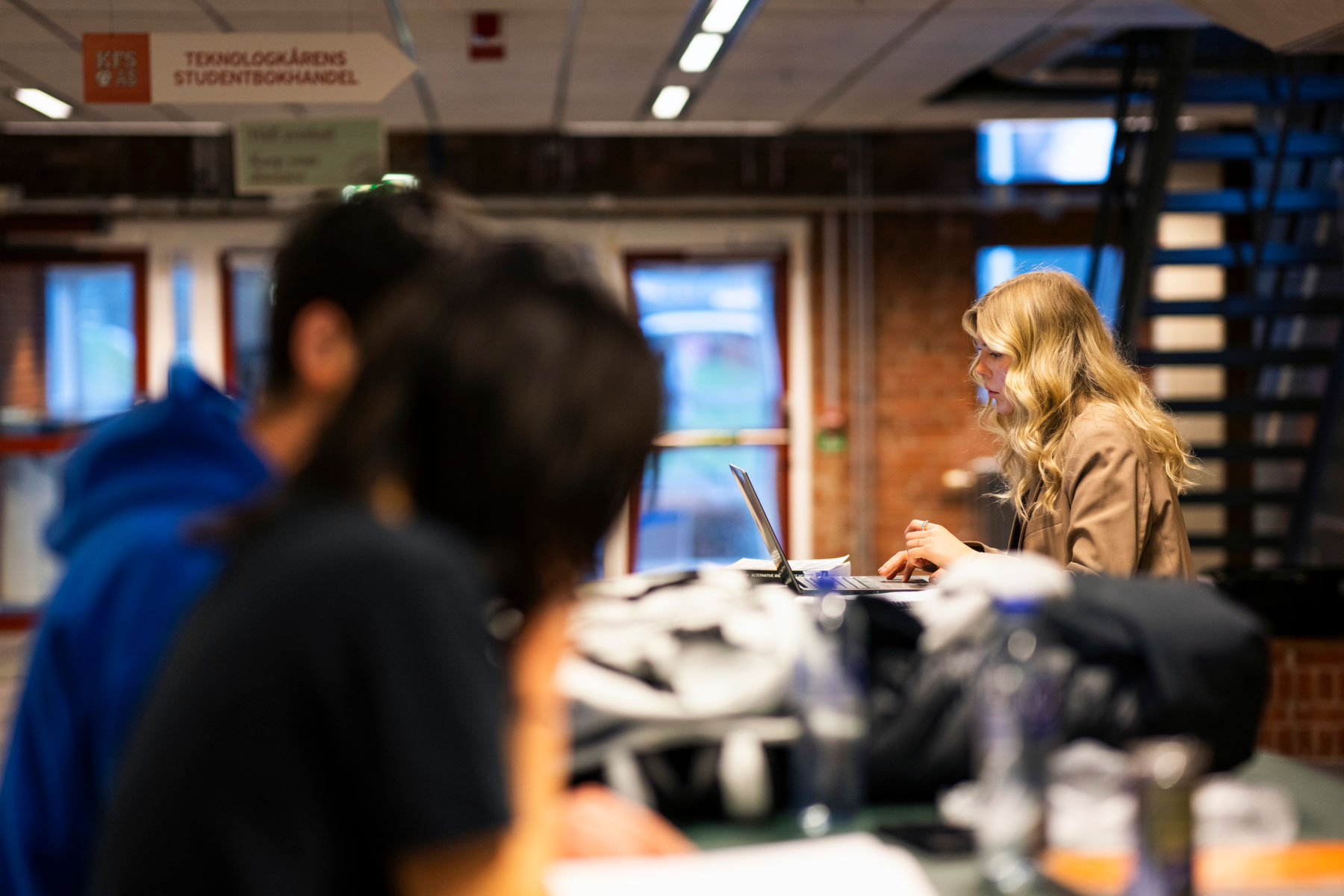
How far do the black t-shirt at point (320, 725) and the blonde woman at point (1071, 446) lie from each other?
5.38 feet

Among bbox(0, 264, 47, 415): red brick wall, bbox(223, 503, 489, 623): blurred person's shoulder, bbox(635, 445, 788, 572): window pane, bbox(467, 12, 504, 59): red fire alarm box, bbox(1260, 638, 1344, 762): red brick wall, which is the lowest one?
bbox(1260, 638, 1344, 762): red brick wall

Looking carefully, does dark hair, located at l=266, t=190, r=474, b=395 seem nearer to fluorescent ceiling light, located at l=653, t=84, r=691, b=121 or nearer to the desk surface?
the desk surface

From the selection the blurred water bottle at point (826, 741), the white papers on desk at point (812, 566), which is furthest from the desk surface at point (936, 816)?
the white papers on desk at point (812, 566)

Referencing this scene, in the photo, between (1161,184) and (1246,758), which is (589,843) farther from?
(1161,184)

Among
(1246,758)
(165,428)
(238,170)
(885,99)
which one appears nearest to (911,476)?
(885,99)

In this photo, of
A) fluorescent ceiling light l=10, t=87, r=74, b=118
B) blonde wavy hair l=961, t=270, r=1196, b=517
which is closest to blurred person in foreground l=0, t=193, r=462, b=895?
blonde wavy hair l=961, t=270, r=1196, b=517

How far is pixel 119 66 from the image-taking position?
3.85 m

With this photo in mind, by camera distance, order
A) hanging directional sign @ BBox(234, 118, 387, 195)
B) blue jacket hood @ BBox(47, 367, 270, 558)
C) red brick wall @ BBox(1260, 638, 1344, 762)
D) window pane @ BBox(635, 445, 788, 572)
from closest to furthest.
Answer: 1. blue jacket hood @ BBox(47, 367, 270, 558)
2. hanging directional sign @ BBox(234, 118, 387, 195)
3. red brick wall @ BBox(1260, 638, 1344, 762)
4. window pane @ BBox(635, 445, 788, 572)

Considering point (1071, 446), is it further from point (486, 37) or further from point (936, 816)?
point (486, 37)

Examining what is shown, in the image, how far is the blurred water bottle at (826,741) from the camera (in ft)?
4.16

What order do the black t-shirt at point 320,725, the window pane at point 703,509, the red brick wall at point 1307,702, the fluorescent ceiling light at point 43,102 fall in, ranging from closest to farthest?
the black t-shirt at point 320,725 → the red brick wall at point 1307,702 → the fluorescent ceiling light at point 43,102 → the window pane at point 703,509

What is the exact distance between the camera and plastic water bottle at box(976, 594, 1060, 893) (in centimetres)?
114

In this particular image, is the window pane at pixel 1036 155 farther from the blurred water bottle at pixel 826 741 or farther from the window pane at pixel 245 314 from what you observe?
the blurred water bottle at pixel 826 741

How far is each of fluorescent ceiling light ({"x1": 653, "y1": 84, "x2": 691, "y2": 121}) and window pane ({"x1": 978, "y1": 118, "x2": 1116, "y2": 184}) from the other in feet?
6.71
